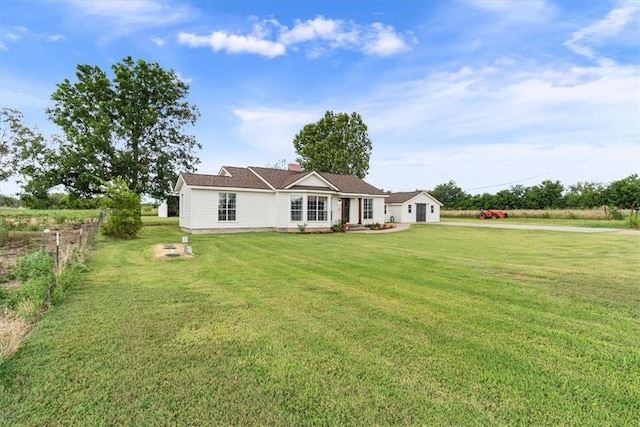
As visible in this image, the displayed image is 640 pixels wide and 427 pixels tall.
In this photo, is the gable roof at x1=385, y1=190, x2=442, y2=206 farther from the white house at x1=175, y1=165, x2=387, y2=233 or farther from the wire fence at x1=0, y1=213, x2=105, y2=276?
the wire fence at x1=0, y1=213, x2=105, y2=276

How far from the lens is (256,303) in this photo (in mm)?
5164

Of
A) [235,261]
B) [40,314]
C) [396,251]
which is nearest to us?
[40,314]

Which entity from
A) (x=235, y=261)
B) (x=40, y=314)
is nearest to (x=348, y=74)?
(x=235, y=261)

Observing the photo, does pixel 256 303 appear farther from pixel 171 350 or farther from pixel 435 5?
pixel 435 5

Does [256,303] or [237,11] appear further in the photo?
[237,11]

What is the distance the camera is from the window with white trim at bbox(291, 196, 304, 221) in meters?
19.3

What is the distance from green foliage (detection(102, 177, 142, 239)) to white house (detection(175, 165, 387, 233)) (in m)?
3.25

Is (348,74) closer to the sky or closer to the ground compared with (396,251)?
closer to the sky

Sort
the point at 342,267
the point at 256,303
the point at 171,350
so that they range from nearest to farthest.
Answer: the point at 171,350
the point at 256,303
the point at 342,267

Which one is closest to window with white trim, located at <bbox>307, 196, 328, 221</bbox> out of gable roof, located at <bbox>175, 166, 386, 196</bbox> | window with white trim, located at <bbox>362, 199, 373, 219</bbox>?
gable roof, located at <bbox>175, 166, 386, 196</bbox>

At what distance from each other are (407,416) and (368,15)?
585 inches

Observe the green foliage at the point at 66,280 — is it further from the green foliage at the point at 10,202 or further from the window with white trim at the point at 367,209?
the green foliage at the point at 10,202

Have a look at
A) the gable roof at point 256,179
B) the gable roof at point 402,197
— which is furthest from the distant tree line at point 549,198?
the gable roof at point 256,179

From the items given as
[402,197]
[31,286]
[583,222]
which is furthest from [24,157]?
[583,222]
